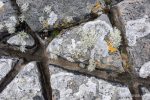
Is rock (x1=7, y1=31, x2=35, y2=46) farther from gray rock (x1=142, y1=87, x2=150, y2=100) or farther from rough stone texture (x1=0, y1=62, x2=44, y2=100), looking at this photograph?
gray rock (x1=142, y1=87, x2=150, y2=100)

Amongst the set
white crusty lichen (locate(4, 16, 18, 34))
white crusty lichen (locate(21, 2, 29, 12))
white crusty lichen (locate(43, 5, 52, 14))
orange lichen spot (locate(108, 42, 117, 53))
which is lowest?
orange lichen spot (locate(108, 42, 117, 53))

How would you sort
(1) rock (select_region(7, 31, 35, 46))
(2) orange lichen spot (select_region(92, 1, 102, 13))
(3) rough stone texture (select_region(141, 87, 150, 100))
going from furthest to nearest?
1. (1) rock (select_region(7, 31, 35, 46))
2. (2) orange lichen spot (select_region(92, 1, 102, 13))
3. (3) rough stone texture (select_region(141, 87, 150, 100))

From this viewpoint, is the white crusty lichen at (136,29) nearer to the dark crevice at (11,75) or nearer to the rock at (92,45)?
the rock at (92,45)

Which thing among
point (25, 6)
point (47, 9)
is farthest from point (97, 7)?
point (25, 6)

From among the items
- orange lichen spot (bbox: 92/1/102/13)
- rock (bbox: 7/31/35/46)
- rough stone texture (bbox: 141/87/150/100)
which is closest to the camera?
rough stone texture (bbox: 141/87/150/100)

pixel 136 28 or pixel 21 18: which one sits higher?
pixel 21 18

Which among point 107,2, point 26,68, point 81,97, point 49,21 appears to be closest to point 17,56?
point 26,68

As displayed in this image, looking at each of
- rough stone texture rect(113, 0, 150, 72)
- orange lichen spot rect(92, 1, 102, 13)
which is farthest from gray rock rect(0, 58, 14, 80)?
rough stone texture rect(113, 0, 150, 72)

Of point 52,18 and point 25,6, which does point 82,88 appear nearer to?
point 52,18
